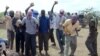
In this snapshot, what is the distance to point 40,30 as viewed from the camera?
517 inches

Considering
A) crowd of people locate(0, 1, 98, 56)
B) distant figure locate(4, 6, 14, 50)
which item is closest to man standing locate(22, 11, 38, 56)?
crowd of people locate(0, 1, 98, 56)

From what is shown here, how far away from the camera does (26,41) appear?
12758 mm

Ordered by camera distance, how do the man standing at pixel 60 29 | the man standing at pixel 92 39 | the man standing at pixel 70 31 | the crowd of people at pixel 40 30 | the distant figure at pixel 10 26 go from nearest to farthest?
the man standing at pixel 70 31
the crowd of people at pixel 40 30
the man standing at pixel 92 39
the man standing at pixel 60 29
the distant figure at pixel 10 26

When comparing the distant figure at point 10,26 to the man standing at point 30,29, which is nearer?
the man standing at point 30,29

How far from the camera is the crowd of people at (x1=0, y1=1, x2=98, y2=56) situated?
40.8ft

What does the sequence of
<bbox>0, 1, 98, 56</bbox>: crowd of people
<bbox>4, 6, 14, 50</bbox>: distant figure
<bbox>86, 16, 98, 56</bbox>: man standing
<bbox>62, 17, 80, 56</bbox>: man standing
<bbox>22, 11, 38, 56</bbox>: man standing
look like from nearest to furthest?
<bbox>62, 17, 80, 56</bbox>: man standing < <bbox>0, 1, 98, 56</bbox>: crowd of people < <bbox>22, 11, 38, 56</bbox>: man standing < <bbox>86, 16, 98, 56</bbox>: man standing < <bbox>4, 6, 14, 50</bbox>: distant figure

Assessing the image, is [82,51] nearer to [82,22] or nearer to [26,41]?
[26,41]

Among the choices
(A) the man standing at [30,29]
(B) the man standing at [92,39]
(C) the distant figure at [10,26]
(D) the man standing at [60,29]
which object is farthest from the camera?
(C) the distant figure at [10,26]

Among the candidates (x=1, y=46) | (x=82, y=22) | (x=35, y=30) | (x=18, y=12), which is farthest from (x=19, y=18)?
(x=82, y=22)

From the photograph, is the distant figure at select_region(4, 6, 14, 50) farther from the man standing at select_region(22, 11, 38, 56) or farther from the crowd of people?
Answer: the man standing at select_region(22, 11, 38, 56)

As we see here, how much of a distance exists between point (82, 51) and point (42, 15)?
299 centimetres

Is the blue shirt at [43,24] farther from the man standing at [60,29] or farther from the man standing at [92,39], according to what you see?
the man standing at [92,39]

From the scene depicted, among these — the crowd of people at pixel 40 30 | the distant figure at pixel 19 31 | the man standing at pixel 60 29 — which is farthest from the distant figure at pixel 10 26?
the man standing at pixel 60 29

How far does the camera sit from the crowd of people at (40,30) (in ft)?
40.8
